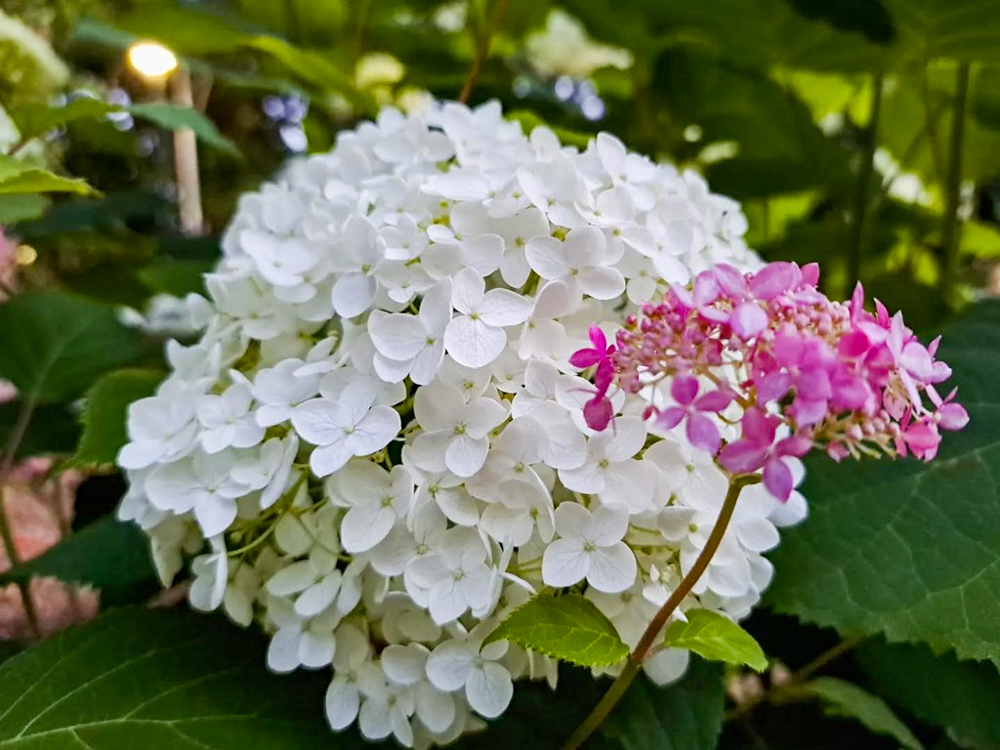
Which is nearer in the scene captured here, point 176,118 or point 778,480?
point 778,480

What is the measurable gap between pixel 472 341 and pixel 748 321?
0.44 ft

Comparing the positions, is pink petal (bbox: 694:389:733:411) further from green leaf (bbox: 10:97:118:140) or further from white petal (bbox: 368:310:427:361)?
green leaf (bbox: 10:97:118:140)

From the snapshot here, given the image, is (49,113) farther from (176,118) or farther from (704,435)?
(704,435)

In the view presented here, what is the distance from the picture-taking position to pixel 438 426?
387 mm

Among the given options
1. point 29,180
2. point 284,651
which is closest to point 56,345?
point 29,180

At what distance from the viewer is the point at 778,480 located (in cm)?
28

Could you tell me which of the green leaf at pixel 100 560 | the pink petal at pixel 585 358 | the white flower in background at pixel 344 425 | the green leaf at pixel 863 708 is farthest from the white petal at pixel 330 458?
the green leaf at pixel 863 708

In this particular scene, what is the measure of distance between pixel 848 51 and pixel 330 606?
0.68m

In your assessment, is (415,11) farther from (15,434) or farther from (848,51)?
(15,434)

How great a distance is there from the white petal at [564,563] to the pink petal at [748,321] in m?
0.13

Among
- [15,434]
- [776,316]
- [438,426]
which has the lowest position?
[15,434]

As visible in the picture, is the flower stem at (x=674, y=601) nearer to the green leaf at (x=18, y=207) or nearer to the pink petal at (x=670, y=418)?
the pink petal at (x=670, y=418)

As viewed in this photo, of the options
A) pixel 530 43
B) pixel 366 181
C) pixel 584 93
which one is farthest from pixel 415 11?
pixel 366 181

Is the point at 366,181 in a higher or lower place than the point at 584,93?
higher
